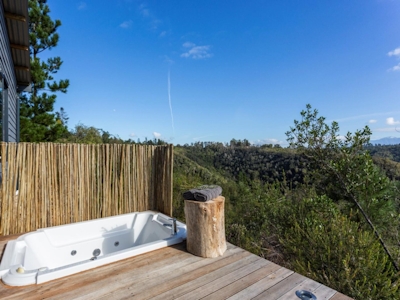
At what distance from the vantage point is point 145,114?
10305 mm

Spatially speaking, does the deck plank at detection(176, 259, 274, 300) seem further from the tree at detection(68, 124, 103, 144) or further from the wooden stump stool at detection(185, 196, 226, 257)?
the tree at detection(68, 124, 103, 144)

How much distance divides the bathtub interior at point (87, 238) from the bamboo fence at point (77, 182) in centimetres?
19

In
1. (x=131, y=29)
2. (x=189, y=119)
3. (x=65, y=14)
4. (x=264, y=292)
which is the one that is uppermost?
(x=65, y=14)

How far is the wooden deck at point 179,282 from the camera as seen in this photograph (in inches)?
61.8

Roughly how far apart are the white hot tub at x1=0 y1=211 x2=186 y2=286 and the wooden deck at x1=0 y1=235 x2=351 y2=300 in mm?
70

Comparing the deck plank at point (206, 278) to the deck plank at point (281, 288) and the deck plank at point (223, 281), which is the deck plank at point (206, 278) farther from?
the deck plank at point (281, 288)

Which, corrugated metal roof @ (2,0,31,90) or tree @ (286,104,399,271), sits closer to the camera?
tree @ (286,104,399,271)

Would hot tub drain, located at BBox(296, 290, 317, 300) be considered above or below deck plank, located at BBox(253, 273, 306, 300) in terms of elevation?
below

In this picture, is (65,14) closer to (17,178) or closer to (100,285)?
(17,178)

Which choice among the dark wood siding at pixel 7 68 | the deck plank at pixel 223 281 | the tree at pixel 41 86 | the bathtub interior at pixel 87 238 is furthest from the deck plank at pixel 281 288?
the tree at pixel 41 86

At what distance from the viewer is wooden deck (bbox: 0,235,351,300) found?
5.15ft

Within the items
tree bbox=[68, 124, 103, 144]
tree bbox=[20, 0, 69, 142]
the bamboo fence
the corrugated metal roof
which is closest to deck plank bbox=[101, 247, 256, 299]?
the bamboo fence

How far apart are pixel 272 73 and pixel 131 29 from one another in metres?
4.94

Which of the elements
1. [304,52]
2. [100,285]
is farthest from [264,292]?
[304,52]
